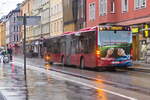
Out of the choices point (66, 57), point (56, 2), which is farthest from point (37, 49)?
point (66, 57)

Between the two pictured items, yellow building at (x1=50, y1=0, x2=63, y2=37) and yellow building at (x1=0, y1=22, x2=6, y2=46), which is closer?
yellow building at (x1=50, y1=0, x2=63, y2=37)

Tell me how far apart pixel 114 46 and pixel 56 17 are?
46.6 metres

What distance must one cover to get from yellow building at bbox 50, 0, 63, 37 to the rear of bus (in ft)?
138

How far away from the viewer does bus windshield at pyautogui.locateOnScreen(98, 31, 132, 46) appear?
27.2 metres

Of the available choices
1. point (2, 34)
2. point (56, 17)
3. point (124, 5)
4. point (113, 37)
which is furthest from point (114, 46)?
point (2, 34)

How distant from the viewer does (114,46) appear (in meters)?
27.4

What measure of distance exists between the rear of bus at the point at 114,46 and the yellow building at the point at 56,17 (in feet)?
138

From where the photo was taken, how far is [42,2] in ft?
283

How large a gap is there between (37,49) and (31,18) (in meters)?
67.2

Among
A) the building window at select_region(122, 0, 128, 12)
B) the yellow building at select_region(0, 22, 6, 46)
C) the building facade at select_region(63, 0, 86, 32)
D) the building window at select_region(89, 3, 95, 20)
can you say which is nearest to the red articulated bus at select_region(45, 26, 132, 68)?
the building window at select_region(122, 0, 128, 12)

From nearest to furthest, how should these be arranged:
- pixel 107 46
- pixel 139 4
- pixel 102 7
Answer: pixel 107 46 → pixel 139 4 → pixel 102 7

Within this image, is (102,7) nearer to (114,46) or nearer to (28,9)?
(114,46)

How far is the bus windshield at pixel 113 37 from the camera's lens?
2720cm

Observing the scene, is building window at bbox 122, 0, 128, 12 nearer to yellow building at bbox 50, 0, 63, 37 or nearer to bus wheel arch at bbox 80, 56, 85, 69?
bus wheel arch at bbox 80, 56, 85, 69
